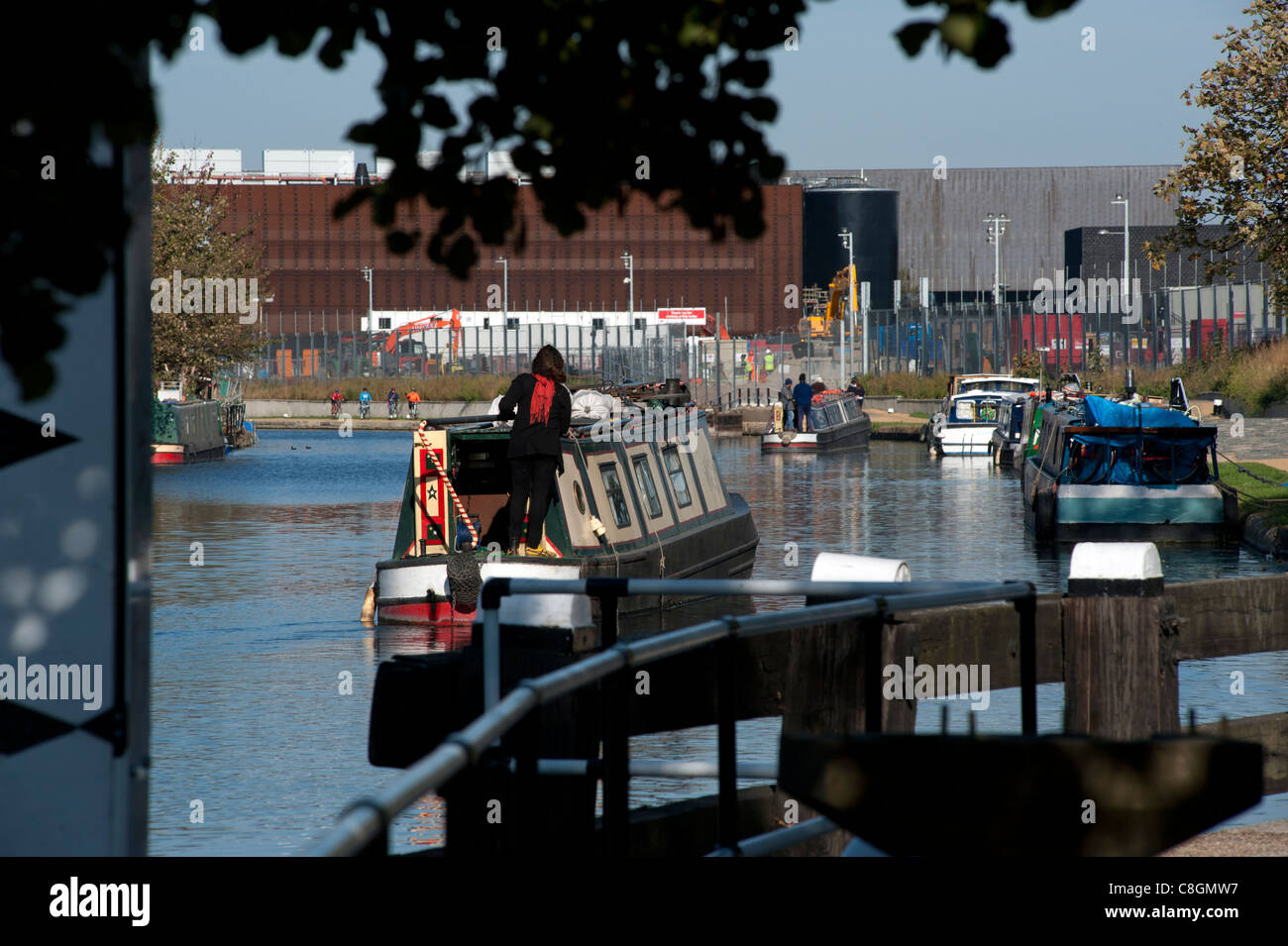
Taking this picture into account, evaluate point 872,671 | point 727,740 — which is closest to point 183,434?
point 872,671

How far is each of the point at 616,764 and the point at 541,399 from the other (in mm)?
11043

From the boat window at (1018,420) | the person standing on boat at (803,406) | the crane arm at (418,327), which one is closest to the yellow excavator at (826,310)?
the crane arm at (418,327)

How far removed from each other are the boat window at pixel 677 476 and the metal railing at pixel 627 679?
12614 millimetres

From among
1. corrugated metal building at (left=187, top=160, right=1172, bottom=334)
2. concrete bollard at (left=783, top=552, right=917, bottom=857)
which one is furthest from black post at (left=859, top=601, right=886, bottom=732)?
corrugated metal building at (left=187, top=160, right=1172, bottom=334)

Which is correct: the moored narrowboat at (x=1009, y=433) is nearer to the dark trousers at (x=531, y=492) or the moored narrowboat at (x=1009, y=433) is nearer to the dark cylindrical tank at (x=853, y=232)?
the dark trousers at (x=531, y=492)

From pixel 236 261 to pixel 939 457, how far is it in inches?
1009

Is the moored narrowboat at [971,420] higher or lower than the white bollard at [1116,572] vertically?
higher

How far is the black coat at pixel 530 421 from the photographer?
617 inches

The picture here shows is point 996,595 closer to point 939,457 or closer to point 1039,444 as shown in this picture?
point 1039,444

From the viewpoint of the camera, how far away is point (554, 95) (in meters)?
3.21

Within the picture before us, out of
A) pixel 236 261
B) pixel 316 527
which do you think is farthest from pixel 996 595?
pixel 236 261

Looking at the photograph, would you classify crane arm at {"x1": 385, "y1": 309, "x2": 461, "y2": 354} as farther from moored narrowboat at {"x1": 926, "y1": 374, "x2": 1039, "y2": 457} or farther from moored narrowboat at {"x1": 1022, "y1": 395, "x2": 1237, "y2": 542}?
moored narrowboat at {"x1": 1022, "y1": 395, "x2": 1237, "y2": 542}

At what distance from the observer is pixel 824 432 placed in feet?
157

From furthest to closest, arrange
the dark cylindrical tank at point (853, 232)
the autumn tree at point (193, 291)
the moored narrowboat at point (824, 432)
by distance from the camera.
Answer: the dark cylindrical tank at point (853, 232)
the autumn tree at point (193, 291)
the moored narrowboat at point (824, 432)
